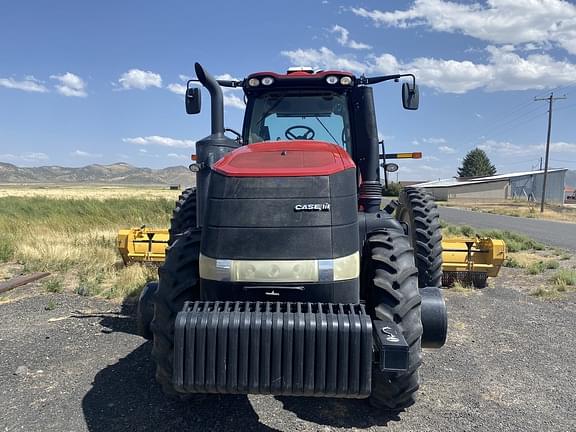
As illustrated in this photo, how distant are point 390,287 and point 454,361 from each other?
1914 mm

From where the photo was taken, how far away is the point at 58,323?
540 cm

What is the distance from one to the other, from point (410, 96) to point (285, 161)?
212cm

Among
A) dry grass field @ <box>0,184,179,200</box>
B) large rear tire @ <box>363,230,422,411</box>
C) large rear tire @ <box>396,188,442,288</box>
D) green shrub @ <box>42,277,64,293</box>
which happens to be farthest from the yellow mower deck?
dry grass field @ <box>0,184,179,200</box>

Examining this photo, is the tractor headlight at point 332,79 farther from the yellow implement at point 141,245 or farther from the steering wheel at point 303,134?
the yellow implement at point 141,245

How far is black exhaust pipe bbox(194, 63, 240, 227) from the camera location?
392 cm

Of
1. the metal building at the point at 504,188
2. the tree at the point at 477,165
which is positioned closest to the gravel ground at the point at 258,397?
the metal building at the point at 504,188

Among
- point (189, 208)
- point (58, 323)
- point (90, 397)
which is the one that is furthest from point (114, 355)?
point (189, 208)

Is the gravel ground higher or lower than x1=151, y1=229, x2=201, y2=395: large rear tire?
lower

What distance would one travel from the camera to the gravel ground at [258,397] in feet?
10.6

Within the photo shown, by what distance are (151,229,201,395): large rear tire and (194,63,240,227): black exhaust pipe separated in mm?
576

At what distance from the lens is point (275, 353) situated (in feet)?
8.39

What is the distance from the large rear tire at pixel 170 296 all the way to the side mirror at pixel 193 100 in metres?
2.06

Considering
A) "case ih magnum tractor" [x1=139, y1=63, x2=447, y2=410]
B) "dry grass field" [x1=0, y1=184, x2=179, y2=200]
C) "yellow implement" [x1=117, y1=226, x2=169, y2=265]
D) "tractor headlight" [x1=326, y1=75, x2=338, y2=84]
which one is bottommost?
"dry grass field" [x1=0, y1=184, x2=179, y2=200]

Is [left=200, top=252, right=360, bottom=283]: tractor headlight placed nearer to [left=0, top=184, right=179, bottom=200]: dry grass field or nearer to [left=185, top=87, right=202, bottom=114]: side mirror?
[left=185, top=87, right=202, bottom=114]: side mirror
